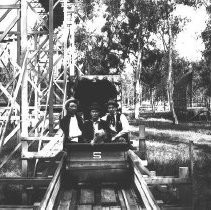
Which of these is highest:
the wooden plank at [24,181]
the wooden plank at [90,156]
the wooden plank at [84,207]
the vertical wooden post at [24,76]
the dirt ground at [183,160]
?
the vertical wooden post at [24,76]

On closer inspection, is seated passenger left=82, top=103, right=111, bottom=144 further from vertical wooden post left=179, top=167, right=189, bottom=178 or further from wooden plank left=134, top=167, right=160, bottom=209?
vertical wooden post left=179, top=167, right=189, bottom=178

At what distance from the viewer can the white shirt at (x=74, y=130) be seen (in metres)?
8.73

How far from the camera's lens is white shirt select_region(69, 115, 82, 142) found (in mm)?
8734

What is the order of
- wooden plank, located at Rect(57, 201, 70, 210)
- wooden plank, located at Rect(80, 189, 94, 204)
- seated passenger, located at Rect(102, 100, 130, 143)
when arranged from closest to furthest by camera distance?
1. wooden plank, located at Rect(57, 201, 70, 210)
2. wooden plank, located at Rect(80, 189, 94, 204)
3. seated passenger, located at Rect(102, 100, 130, 143)

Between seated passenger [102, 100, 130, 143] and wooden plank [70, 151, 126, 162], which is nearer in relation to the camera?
wooden plank [70, 151, 126, 162]

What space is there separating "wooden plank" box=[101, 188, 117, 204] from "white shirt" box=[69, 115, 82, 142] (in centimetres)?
141

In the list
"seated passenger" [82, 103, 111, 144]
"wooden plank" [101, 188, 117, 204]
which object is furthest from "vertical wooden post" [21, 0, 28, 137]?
"wooden plank" [101, 188, 117, 204]

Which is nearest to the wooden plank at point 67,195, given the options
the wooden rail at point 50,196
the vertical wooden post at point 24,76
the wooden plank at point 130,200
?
the wooden rail at point 50,196

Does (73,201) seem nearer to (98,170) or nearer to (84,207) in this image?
(84,207)

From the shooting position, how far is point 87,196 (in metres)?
7.54

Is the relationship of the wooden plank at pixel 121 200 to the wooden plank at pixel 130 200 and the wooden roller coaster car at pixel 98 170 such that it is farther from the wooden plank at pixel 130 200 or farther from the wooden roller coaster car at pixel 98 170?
the wooden plank at pixel 130 200

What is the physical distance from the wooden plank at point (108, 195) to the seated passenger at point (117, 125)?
1328 mm

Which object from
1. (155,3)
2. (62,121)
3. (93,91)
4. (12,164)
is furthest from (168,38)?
(62,121)

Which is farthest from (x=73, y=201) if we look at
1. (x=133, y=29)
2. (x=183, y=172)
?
(x=133, y=29)
